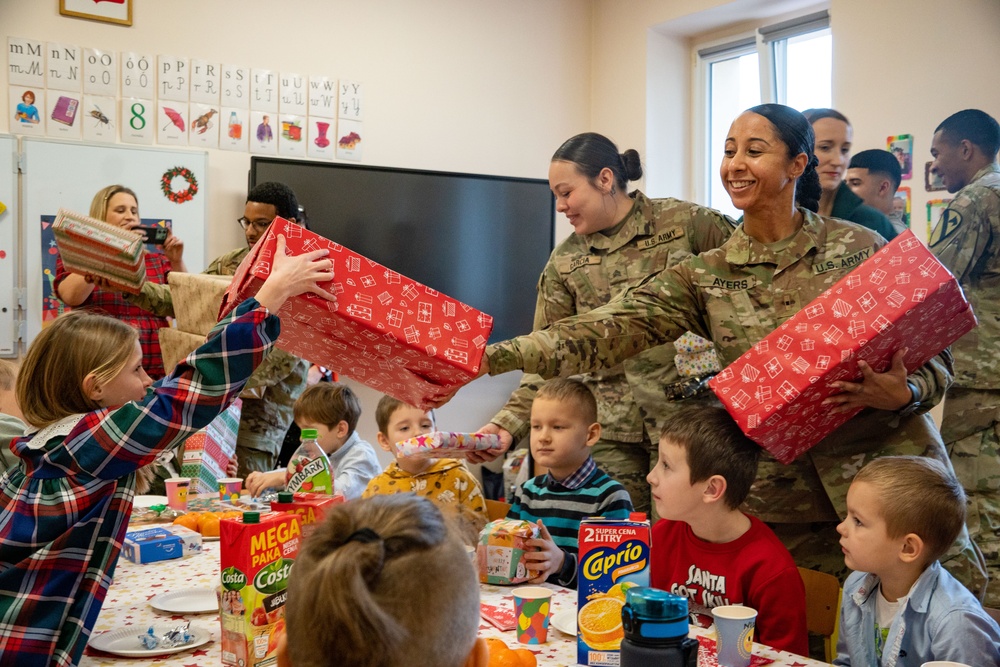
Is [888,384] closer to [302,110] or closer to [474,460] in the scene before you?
[474,460]

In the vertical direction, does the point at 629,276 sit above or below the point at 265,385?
above

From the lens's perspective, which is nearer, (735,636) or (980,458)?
(735,636)

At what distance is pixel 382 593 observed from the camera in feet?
2.96

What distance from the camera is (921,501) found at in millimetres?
1686

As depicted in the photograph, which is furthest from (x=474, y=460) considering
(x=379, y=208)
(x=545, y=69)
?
(x=545, y=69)

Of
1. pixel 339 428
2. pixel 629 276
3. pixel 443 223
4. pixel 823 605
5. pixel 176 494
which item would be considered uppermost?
pixel 443 223

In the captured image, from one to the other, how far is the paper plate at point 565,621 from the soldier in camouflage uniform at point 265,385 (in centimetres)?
211

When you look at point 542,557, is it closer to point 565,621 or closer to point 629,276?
point 565,621

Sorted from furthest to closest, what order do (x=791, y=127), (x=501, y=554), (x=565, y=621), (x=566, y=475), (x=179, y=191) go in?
(x=179, y=191)
(x=566, y=475)
(x=791, y=127)
(x=501, y=554)
(x=565, y=621)

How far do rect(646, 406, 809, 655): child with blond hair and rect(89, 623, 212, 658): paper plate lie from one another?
Result: 0.89 m

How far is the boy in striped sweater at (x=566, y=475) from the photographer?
2.32m

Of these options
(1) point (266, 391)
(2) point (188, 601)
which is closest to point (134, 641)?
(2) point (188, 601)

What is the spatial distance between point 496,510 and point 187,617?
108cm

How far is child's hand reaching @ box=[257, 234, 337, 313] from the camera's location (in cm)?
170
